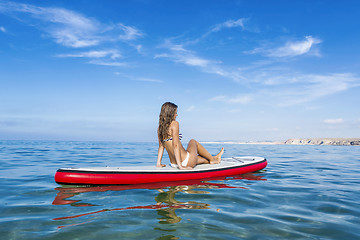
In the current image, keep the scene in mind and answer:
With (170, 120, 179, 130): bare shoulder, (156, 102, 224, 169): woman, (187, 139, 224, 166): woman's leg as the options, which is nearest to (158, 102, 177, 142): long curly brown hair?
(156, 102, 224, 169): woman

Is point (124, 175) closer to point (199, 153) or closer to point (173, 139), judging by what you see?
point (173, 139)

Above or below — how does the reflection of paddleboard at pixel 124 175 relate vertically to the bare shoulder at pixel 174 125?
below

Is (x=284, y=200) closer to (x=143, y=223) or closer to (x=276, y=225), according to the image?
(x=276, y=225)

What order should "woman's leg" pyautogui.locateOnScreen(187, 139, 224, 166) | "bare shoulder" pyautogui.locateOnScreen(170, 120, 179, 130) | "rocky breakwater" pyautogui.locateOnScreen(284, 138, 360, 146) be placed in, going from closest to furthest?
1. "bare shoulder" pyautogui.locateOnScreen(170, 120, 179, 130)
2. "woman's leg" pyautogui.locateOnScreen(187, 139, 224, 166)
3. "rocky breakwater" pyautogui.locateOnScreen(284, 138, 360, 146)

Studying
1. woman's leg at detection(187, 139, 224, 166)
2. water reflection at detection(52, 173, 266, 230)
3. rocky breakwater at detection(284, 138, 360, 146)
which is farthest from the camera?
rocky breakwater at detection(284, 138, 360, 146)

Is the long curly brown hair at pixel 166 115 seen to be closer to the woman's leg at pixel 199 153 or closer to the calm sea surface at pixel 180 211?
the woman's leg at pixel 199 153

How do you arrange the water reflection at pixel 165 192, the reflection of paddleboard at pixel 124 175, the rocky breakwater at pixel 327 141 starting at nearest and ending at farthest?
the water reflection at pixel 165 192 → the reflection of paddleboard at pixel 124 175 → the rocky breakwater at pixel 327 141

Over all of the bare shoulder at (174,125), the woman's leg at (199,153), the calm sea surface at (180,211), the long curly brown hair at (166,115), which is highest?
the long curly brown hair at (166,115)

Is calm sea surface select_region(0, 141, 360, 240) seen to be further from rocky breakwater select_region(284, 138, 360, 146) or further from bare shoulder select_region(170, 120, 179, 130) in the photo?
rocky breakwater select_region(284, 138, 360, 146)

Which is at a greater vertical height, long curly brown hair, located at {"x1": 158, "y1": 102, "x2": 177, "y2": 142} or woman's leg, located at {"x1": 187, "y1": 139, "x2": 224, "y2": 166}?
long curly brown hair, located at {"x1": 158, "y1": 102, "x2": 177, "y2": 142}

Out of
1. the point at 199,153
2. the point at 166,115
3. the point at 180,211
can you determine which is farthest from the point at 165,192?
the point at 199,153

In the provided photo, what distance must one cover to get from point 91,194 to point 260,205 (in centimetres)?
327

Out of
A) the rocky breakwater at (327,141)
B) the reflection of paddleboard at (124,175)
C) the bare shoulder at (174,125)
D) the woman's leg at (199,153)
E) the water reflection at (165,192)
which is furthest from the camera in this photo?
the rocky breakwater at (327,141)

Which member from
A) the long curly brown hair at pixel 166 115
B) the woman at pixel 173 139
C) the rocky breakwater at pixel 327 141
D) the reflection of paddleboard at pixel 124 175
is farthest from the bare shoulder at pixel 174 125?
the rocky breakwater at pixel 327 141
